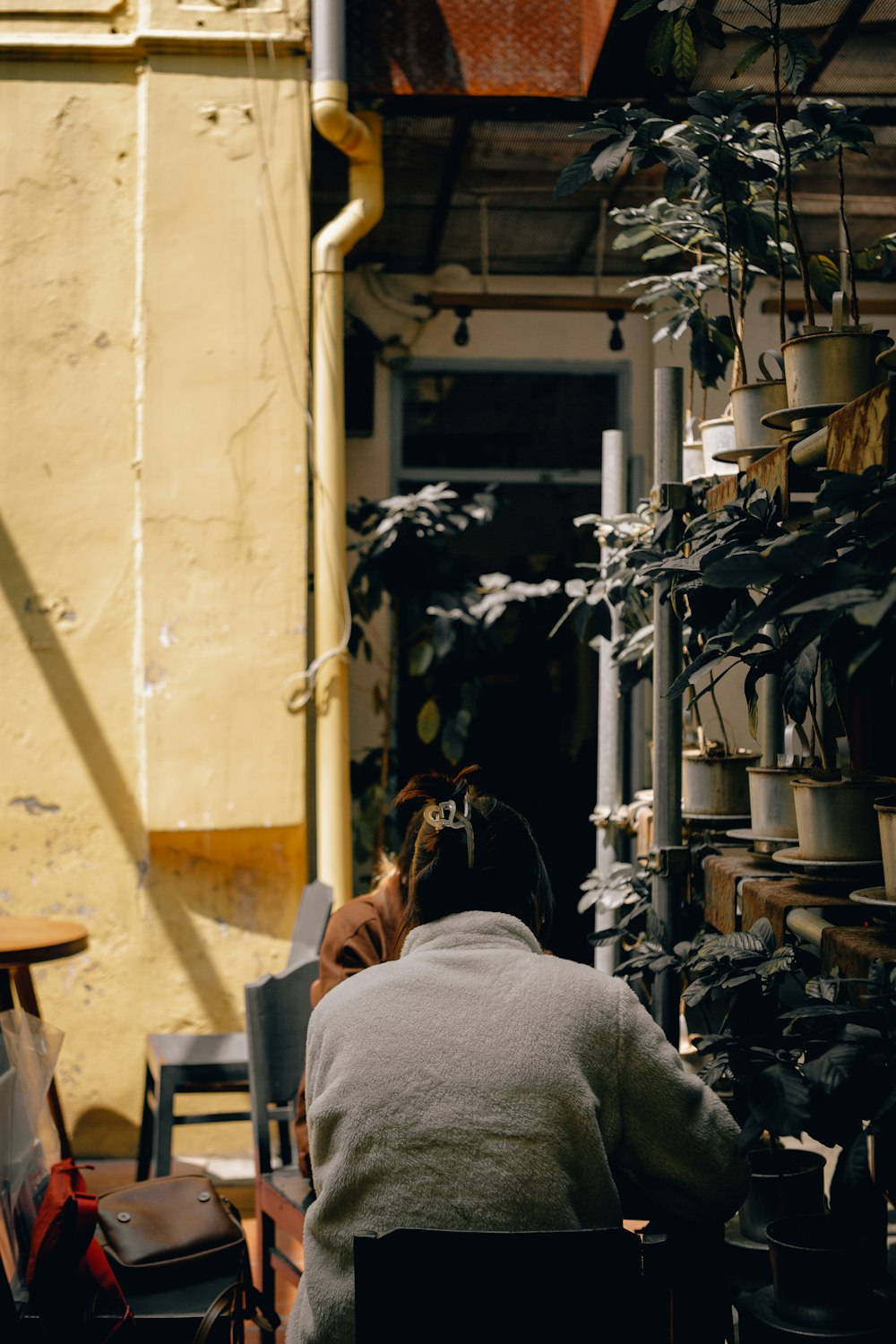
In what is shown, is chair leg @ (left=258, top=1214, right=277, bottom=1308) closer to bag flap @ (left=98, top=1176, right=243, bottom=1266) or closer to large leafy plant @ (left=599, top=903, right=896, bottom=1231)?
bag flap @ (left=98, top=1176, right=243, bottom=1266)

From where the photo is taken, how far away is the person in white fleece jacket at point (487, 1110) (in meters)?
1.52

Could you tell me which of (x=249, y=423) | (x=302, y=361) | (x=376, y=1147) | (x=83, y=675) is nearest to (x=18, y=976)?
(x=83, y=675)

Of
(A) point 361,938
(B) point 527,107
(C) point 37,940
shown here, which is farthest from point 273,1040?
(B) point 527,107

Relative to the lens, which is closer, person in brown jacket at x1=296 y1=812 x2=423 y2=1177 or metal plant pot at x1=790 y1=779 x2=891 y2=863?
metal plant pot at x1=790 y1=779 x2=891 y2=863

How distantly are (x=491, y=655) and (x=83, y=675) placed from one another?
5.01 feet

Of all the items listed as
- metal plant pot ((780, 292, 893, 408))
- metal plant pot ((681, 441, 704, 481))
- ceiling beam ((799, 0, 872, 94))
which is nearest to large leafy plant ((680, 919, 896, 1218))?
metal plant pot ((780, 292, 893, 408))

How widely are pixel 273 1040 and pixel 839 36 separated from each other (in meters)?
3.34

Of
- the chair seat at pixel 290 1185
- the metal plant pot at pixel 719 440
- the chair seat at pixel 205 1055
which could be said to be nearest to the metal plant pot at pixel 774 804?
the metal plant pot at pixel 719 440

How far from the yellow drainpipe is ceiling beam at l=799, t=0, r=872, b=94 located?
1449 millimetres

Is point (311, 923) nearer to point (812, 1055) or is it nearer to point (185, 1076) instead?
point (185, 1076)

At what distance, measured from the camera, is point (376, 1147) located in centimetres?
154

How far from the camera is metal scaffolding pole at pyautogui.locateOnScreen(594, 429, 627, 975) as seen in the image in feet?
12.9

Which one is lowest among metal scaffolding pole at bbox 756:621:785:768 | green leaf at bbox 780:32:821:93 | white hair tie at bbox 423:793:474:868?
white hair tie at bbox 423:793:474:868

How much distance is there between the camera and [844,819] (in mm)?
1768
